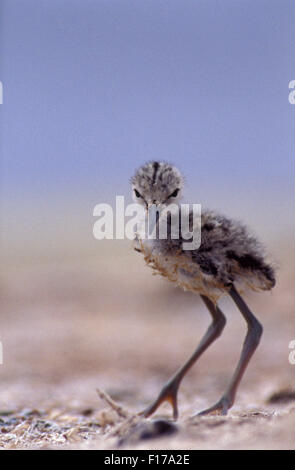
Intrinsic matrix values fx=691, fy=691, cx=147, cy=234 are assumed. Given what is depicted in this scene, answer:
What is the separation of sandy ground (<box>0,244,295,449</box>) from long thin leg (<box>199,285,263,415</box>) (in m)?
0.24

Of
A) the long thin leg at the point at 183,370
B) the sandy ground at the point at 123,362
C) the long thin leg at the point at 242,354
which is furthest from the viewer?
the long thin leg at the point at 183,370

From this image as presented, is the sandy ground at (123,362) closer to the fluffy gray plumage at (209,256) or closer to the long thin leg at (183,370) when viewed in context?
the long thin leg at (183,370)

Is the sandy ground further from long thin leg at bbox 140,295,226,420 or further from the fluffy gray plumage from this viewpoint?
the fluffy gray plumage

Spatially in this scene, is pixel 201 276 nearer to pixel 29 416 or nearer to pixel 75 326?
pixel 29 416

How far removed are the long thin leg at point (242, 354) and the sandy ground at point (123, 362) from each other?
0.80 feet

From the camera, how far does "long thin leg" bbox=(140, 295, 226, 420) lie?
13.2 ft

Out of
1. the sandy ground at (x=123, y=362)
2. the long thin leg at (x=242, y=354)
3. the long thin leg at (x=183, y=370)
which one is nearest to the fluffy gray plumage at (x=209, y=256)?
the long thin leg at (x=242, y=354)

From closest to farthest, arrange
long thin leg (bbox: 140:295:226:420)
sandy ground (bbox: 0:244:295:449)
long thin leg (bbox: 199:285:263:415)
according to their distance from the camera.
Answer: sandy ground (bbox: 0:244:295:449), long thin leg (bbox: 199:285:263:415), long thin leg (bbox: 140:295:226:420)

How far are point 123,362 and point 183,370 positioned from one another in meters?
4.46

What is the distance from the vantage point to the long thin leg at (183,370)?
13.2ft

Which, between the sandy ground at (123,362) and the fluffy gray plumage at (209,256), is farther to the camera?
the fluffy gray plumage at (209,256)

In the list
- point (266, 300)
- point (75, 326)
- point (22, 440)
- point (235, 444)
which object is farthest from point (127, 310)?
point (235, 444)

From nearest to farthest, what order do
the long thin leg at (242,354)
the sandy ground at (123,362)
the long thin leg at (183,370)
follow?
1. the sandy ground at (123,362)
2. the long thin leg at (242,354)
3. the long thin leg at (183,370)

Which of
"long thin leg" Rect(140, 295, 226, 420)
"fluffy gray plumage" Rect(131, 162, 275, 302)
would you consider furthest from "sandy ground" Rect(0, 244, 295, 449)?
"fluffy gray plumage" Rect(131, 162, 275, 302)
